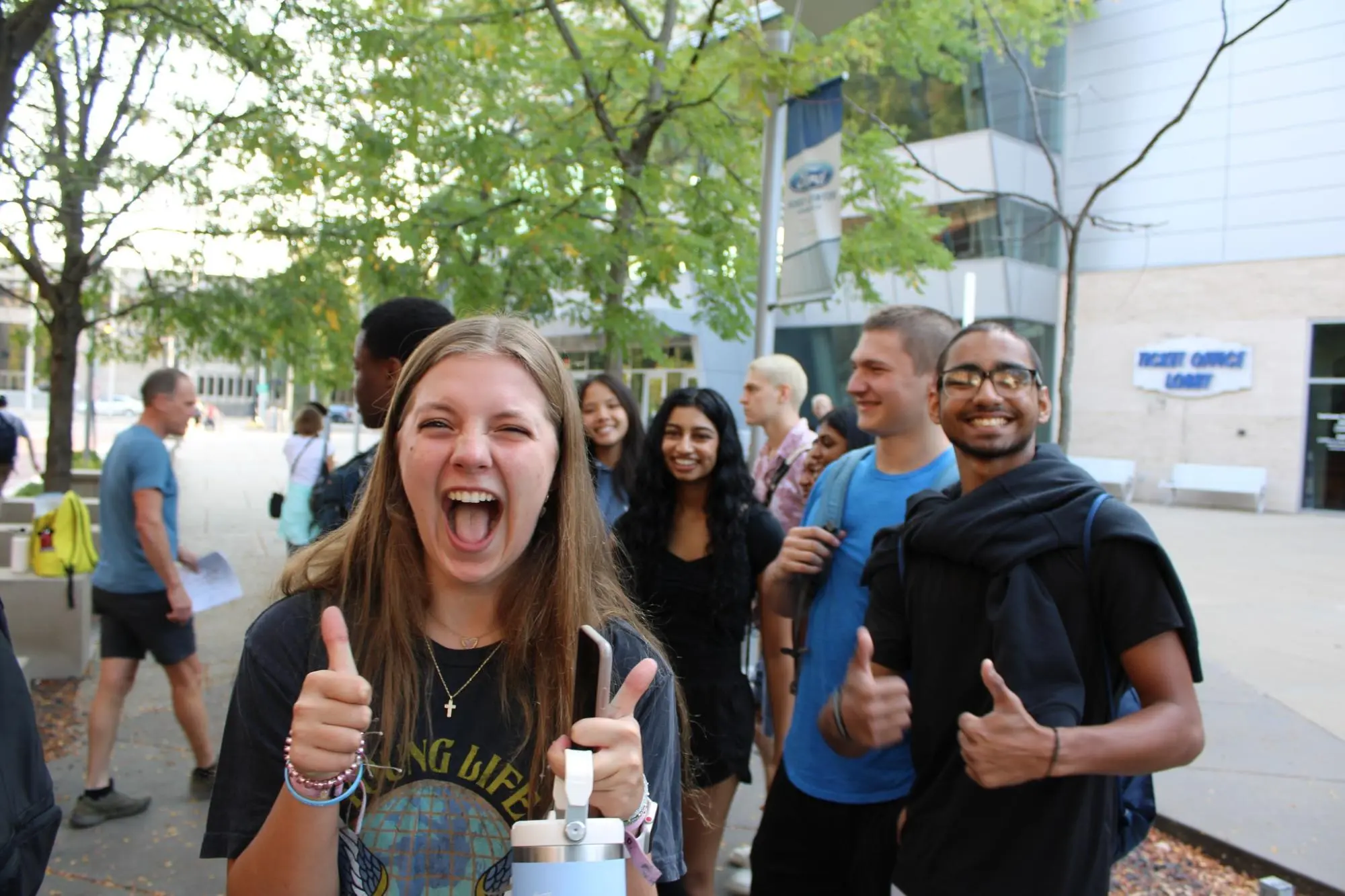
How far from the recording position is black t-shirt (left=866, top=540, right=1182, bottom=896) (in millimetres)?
2043

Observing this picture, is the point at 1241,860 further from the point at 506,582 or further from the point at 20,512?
the point at 20,512

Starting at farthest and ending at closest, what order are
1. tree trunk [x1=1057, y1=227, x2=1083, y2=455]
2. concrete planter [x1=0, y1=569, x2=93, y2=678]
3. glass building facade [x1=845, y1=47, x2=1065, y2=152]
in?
glass building facade [x1=845, y1=47, x2=1065, y2=152] < concrete planter [x1=0, y1=569, x2=93, y2=678] < tree trunk [x1=1057, y1=227, x2=1083, y2=455]

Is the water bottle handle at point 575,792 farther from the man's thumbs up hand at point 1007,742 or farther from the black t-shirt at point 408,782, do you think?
the man's thumbs up hand at point 1007,742

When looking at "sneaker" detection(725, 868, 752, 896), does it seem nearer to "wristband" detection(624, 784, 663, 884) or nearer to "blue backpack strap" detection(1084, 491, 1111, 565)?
"blue backpack strap" detection(1084, 491, 1111, 565)

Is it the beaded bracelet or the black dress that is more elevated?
the beaded bracelet

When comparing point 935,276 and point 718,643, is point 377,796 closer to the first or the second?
point 718,643

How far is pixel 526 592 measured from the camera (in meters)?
1.74

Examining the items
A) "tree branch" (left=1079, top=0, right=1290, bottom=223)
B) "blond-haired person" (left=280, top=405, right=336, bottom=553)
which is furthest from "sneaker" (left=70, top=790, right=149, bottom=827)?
"tree branch" (left=1079, top=0, right=1290, bottom=223)

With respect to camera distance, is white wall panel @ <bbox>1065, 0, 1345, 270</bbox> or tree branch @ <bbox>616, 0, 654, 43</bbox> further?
white wall panel @ <bbox>1065, 0, 1345, 270</bbox>

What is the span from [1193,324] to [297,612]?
87.8ft

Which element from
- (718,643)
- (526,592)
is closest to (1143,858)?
(718,643)

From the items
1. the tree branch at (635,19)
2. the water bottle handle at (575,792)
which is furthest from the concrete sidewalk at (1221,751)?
the tree branch at (635,19)

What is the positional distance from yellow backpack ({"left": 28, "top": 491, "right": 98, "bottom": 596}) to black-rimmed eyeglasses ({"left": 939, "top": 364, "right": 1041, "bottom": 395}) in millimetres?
5792

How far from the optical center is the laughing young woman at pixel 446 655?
1.49m
